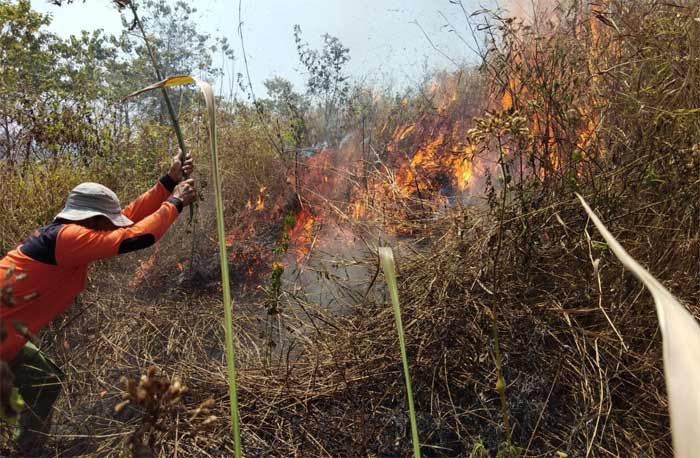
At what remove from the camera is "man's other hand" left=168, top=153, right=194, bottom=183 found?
10.0ft

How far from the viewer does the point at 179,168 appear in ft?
11.0

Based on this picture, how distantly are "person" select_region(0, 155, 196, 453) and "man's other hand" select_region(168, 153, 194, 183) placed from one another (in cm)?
1

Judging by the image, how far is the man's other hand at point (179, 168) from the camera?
10.0ft

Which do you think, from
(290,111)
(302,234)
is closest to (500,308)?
(302,234)

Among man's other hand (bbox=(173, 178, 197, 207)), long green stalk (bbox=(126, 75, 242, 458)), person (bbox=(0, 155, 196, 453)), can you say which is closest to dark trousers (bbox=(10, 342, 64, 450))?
person (bbox=(0, 155, 196, 453))

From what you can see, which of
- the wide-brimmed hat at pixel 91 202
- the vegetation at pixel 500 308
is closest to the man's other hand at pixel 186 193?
the wide-brimmed hat at pixel 91 202

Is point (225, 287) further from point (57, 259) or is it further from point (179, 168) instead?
point (179, 168)

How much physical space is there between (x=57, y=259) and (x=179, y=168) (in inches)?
36.0

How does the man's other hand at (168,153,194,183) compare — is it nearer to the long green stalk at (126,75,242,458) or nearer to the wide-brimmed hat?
the wide-brimmed hat

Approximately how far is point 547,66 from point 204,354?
2959 millimetres

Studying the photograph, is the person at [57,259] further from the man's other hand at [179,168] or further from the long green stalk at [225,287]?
the long green stalk at [225,287]

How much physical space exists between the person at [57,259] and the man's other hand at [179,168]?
12 millimetres

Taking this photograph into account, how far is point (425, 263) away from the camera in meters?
3.22

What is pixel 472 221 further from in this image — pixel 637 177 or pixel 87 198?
pixel 87 198
